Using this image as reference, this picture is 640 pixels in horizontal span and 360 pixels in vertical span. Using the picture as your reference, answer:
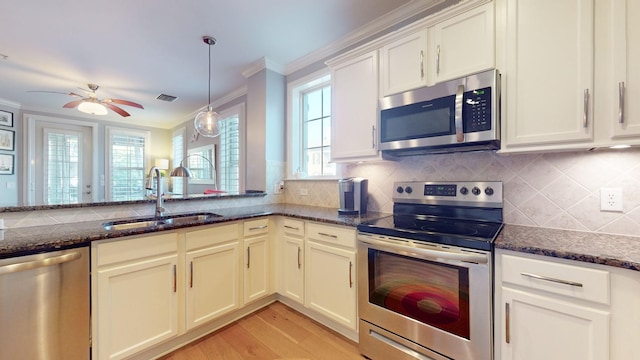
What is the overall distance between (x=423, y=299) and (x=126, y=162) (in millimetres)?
6835

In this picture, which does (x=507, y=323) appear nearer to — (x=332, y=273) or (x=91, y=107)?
(x=332, y=273)

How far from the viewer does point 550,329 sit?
1.11m

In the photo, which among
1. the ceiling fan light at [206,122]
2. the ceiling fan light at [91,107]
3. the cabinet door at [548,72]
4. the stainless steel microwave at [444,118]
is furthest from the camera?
the ceiling fan light at [91,107]

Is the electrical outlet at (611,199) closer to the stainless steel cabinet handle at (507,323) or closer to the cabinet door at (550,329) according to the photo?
the cabinet door at (550,329)

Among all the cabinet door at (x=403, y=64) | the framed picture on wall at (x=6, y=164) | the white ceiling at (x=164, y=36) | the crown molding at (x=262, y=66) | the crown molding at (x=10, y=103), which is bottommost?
the framed picture on wall at (x=6, y=164)

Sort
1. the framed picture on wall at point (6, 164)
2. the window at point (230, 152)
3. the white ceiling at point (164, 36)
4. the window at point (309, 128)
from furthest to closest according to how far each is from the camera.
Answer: the framed picture on wall at point (6, 164)
the window at point (230, 152)
the window at point (309, 128)
the white ceiling at point (164, 36)

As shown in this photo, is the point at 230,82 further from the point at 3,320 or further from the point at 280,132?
the point at 3,320

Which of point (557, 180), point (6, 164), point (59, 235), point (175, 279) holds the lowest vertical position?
point (175, 279)

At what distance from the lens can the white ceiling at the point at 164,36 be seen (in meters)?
2.12

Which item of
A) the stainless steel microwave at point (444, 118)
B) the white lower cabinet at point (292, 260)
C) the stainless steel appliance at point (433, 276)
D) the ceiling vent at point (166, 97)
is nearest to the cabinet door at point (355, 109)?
the stainless steel microwave at point (444, 118)

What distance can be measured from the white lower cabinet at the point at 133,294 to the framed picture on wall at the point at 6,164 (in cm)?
511

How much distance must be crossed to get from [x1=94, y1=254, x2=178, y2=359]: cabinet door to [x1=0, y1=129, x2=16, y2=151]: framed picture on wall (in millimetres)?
5256

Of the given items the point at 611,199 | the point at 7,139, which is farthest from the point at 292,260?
the point at 7,139

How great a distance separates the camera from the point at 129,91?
4.19 metres
